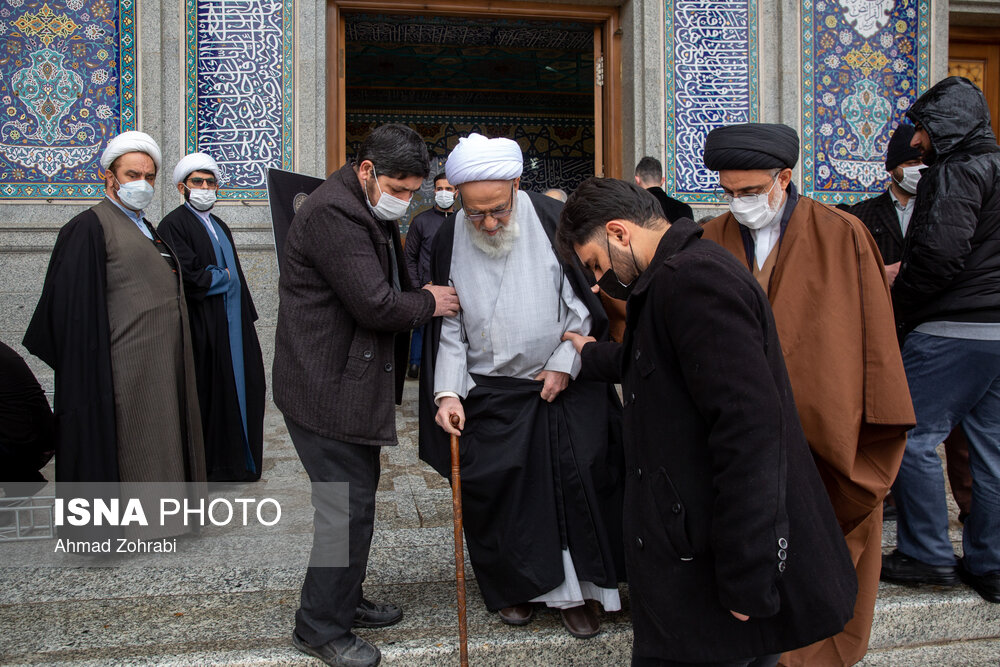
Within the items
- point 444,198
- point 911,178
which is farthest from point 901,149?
point 444,198

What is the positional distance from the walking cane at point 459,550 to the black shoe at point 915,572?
1.56 metres

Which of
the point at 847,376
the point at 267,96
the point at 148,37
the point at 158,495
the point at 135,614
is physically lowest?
the point at 135,614

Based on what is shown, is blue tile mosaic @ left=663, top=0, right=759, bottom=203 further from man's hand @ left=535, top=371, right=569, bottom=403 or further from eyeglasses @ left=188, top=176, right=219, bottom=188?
man's hand @ left=535, top=371, right=569, bottom=403

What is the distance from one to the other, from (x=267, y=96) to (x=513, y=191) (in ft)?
12.5

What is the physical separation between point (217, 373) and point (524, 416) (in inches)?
90.9

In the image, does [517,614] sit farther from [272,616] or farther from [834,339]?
[834,339]

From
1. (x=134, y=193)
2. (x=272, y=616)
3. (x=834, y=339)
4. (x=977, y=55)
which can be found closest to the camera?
(x=834, y=339)

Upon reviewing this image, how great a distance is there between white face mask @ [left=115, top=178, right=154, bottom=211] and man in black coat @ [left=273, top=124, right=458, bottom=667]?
Result: 1.35m

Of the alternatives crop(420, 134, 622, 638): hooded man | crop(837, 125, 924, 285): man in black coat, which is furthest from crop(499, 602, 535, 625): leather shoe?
crop(837, 125, 924, 285): man in black coat

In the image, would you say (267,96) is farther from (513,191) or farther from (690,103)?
(513,191)

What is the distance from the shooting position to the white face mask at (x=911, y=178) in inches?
129

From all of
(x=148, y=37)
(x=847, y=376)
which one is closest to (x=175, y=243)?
(x=148, y=37)

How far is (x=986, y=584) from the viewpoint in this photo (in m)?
2.75

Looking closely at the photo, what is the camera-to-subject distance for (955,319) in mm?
2729
